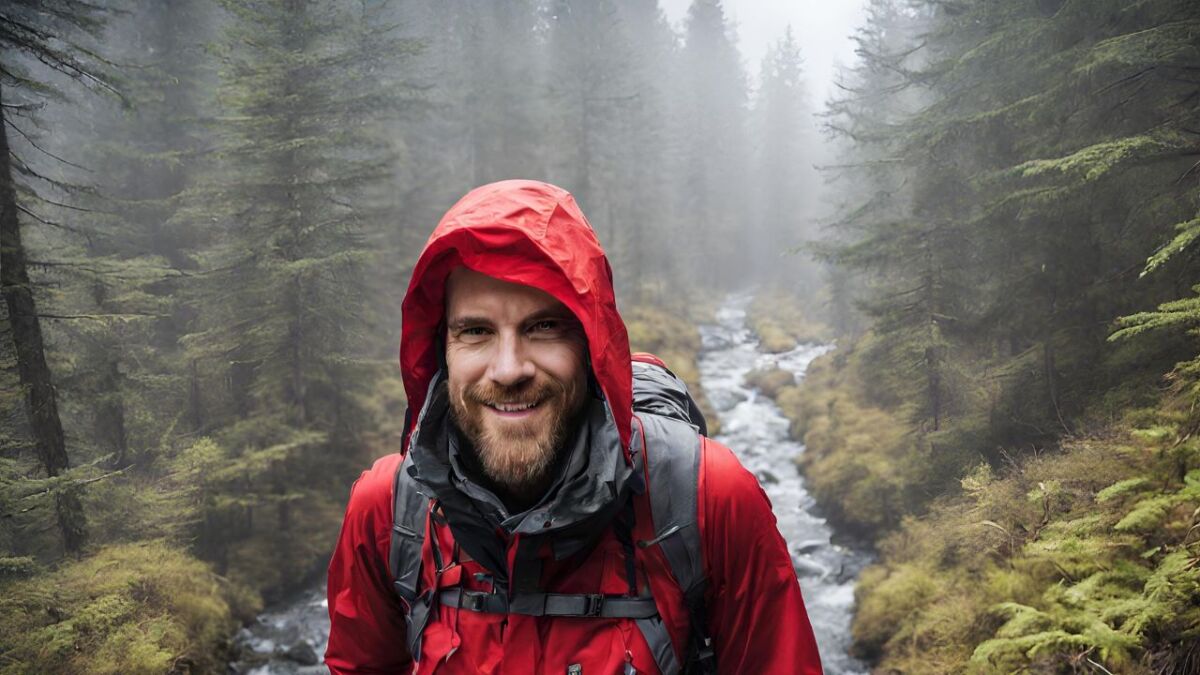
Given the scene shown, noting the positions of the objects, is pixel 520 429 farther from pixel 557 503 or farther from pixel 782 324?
pixel 782 324

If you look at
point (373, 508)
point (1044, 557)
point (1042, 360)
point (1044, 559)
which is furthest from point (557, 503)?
point (1042, 360)

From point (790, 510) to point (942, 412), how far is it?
4.68m

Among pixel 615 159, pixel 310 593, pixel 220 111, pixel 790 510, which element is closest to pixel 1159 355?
pixel 790 510

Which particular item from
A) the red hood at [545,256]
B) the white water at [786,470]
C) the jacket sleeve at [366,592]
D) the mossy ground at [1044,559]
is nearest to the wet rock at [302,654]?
the white water at [786,470]

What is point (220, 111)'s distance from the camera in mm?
18703

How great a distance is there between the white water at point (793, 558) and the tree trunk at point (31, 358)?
3.77 metres

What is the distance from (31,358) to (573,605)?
11.0 m

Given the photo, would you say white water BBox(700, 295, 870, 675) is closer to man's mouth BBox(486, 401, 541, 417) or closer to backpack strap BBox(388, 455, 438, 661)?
backpack strap BBox(388, 455, 438, 661)

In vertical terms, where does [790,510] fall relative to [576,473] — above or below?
below

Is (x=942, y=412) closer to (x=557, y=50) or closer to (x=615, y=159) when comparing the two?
(x=615, y=159)

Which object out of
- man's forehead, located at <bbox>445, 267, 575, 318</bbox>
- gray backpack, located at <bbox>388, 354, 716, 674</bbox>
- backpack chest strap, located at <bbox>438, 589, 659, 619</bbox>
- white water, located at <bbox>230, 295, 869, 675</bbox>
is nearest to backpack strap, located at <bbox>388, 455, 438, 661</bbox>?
gray backpack, located at <bbox>388, 354, 716, 674</bbox>

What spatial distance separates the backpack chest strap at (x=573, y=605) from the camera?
2.11 metres

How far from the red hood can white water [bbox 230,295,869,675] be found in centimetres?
708

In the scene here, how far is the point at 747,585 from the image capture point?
2303mm
